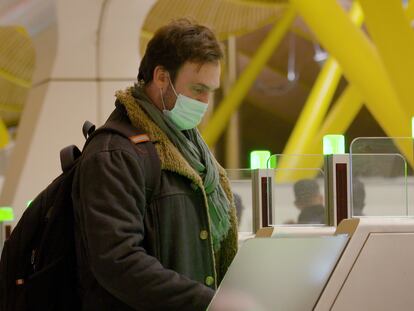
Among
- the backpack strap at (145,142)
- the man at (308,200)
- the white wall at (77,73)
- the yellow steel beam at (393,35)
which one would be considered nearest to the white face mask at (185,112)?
the backpack strap at (145,142)

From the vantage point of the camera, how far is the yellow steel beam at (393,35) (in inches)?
482

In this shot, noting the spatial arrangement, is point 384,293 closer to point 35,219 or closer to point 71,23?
point 35,219

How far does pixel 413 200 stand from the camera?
547 centimetres

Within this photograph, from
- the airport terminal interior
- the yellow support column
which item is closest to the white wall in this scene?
the airport terminal interior

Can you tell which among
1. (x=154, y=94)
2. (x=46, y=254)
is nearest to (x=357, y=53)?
(x=154, y=94)

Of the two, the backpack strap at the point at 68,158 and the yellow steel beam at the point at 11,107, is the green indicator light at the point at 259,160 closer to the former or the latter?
the backpack strap at the point at 68,158

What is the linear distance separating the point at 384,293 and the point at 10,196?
10.8 meters

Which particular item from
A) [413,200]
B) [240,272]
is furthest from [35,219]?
[413,200]

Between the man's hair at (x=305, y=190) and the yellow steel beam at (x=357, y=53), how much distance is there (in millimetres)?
6984

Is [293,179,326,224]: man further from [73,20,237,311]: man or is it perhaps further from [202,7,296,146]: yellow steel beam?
→ [202,7,296,146]: yellow steel beam

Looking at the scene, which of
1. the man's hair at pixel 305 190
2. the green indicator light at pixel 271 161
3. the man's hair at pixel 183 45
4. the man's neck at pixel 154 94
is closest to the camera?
the man's hair at pixel 183 45

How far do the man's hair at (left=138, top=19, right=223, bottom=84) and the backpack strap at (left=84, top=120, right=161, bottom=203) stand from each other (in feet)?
0.66

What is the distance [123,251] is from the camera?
245cm

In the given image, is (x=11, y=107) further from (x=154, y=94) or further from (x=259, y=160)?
(x=154, y=94)
